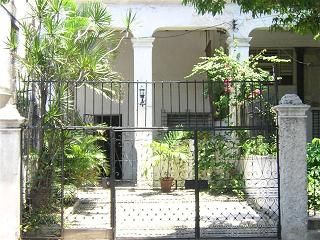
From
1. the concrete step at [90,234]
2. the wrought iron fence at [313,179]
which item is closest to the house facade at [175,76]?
the concrete step at [90,234]

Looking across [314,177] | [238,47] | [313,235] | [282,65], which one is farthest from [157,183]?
[282,65]

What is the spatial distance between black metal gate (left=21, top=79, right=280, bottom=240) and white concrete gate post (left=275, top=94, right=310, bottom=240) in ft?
0.95

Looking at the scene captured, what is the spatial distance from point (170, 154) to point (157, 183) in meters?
1.09

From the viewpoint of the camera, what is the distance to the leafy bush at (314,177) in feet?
28.9

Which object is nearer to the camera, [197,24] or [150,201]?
[150,201]

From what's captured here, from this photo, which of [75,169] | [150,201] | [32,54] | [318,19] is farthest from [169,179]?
[318,19]

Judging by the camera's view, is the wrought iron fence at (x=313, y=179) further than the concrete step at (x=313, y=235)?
Yes

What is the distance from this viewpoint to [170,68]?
17484 millimetres

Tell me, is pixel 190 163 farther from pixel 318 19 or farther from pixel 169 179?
pixel 318 19

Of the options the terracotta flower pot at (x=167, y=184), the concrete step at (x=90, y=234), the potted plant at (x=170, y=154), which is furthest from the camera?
the potted plant at (x=170, y=154)

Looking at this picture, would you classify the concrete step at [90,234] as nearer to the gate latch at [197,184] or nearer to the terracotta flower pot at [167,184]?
the gate latch at [197,184]

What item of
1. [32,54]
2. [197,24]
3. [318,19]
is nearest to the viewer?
[318,19]

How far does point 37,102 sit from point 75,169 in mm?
1713

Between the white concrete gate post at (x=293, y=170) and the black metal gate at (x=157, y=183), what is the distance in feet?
0.95
